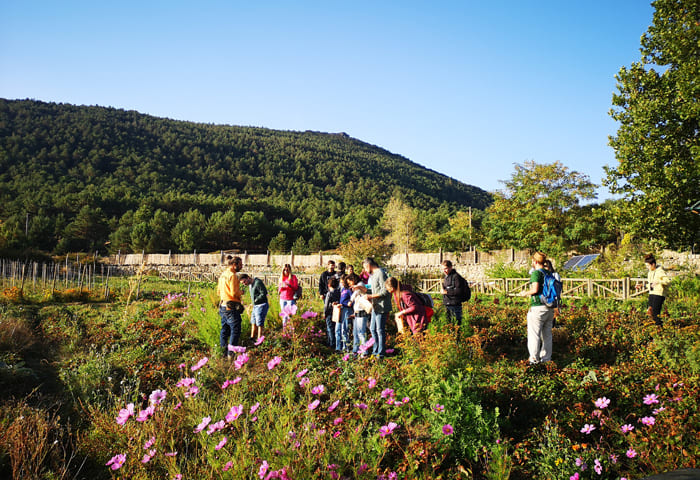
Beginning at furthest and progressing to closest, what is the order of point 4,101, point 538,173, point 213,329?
point 4,101
point 538,173
point 213,329

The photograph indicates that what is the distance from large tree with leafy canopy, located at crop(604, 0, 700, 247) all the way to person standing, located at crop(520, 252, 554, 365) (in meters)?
9.08

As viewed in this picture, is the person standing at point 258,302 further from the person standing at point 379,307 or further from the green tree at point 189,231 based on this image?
the green tree at point 189,231

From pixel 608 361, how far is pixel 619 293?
7.50 metres

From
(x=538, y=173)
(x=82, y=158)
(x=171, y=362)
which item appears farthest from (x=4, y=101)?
(x=171, y=362)

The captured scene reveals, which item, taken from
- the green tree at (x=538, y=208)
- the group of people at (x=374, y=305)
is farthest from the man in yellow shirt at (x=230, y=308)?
the green tree at (x=538, y=208)

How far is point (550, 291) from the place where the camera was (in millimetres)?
5363

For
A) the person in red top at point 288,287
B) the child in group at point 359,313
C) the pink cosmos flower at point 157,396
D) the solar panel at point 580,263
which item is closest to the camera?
the pink cosmos flower at point 157,396

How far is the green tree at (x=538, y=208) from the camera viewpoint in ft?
92.6

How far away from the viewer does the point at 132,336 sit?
7.67 m

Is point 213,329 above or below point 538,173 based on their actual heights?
below

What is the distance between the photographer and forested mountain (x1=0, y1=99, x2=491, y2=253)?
53031 mm

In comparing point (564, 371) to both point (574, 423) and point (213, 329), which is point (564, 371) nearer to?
point (574, 423)

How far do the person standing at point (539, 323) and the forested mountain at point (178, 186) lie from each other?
17158 millimetres

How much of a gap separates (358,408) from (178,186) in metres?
86.8
